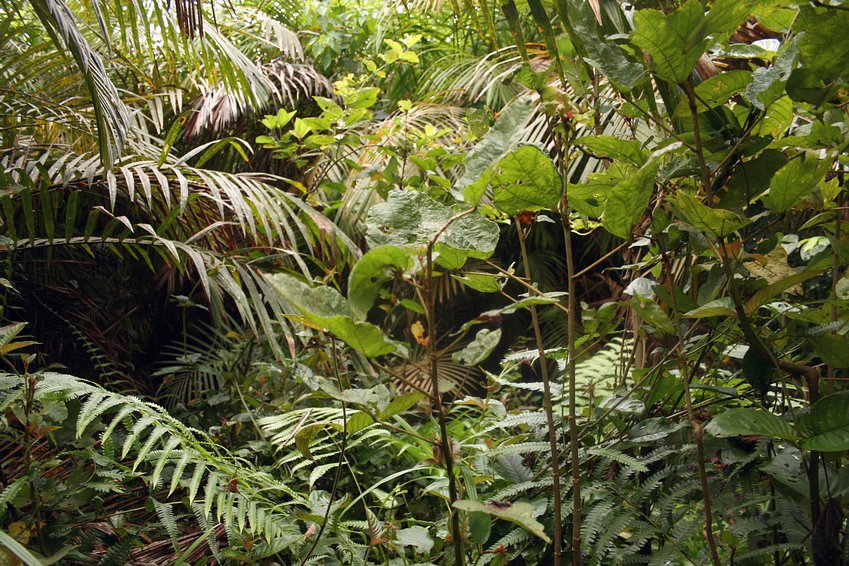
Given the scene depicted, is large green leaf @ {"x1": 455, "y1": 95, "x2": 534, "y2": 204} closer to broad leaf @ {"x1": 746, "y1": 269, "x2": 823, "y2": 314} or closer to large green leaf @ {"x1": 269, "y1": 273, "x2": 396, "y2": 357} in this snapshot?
large green leaf @ {"x1": 269, "y1": 273, "x2": 396, "y2": 357}

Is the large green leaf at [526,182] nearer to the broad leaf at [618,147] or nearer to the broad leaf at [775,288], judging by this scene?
the broad leaf at [618,147]

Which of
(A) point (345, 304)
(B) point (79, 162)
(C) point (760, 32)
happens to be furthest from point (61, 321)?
(C) point (760, 32)

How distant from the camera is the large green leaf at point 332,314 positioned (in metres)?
0.59

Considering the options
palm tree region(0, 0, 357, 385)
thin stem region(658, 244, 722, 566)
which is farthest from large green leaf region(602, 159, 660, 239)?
palm tree region(0, 0, 357, 385)

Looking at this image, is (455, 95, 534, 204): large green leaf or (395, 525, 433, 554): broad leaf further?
(395, 525, 433, 554): broad leaf

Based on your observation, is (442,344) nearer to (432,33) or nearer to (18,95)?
(432,33)

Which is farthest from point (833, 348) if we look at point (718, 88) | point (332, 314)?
point (332, 314)

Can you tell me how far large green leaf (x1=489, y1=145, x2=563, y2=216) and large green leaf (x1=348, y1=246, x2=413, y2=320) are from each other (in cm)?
16

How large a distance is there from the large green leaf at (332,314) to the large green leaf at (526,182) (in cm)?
22

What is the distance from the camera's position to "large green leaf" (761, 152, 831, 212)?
77cm

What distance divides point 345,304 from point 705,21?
0.46 metres

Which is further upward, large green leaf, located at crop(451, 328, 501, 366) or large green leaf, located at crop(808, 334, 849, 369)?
large green leaf, located at crop(451, 328, 501, 366)

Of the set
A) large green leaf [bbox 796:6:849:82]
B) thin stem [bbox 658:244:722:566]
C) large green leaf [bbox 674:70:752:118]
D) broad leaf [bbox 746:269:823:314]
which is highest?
large green leaf [bbox 796:6:849:82]

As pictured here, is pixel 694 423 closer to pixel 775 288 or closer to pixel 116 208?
pixel 775 288
